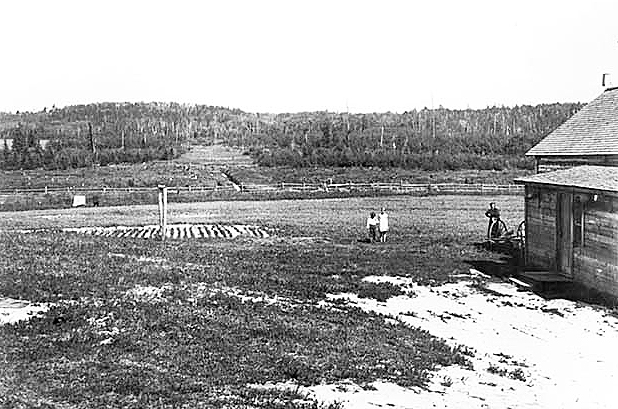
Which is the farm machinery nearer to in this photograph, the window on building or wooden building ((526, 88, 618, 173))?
wooden building ((526, 88, 618, 173))

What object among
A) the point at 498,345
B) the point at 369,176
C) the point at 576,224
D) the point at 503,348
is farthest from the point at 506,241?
the point at 369,176

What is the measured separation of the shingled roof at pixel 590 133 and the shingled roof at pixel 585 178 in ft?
2.03

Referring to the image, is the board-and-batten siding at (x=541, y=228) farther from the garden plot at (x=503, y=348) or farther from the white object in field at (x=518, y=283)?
the garden plot at (x=503, y=348)

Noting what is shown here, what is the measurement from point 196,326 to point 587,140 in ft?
52.4

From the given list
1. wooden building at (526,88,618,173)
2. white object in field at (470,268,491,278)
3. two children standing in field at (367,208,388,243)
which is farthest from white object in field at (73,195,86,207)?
white object in field at (470,268,491,278)

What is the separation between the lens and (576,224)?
795 inches

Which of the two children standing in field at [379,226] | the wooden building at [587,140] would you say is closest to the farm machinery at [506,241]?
the wooden building at [587,140]

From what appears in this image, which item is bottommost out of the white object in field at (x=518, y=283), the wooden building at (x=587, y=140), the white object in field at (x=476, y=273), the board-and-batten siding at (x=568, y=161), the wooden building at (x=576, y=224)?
the white object in field at (x=518, y=283)

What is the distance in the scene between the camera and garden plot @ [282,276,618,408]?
32.6 feet

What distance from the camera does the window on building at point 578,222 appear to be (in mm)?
19719

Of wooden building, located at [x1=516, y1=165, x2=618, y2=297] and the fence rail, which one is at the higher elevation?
wooden building, located at [x1=516, y1=165, x2=618, y2=297]

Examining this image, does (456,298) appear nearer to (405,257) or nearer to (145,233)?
(405,257)

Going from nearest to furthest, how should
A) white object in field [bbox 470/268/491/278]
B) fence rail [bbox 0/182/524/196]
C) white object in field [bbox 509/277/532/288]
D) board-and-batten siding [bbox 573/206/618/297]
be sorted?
board-and-batten siding [bbox 573/206/618/297]
white object in field [bbox 509/277/532/288]
white object in field [bbox 470/268/491/278]
fence rail [bbox 0/182/524/196]

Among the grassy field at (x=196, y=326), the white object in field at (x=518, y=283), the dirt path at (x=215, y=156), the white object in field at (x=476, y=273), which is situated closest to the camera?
the grassy field at (x=196, y=326)
